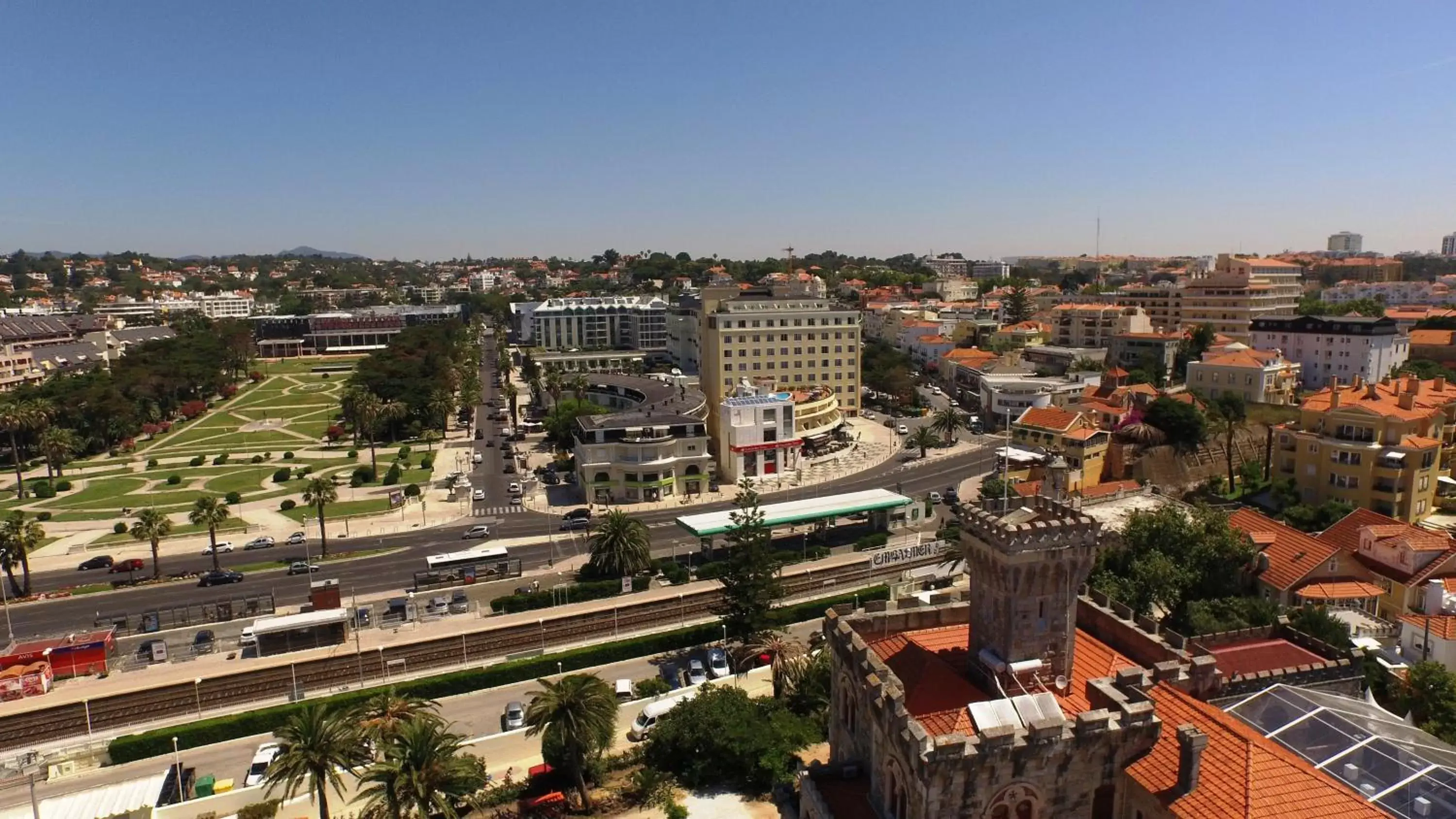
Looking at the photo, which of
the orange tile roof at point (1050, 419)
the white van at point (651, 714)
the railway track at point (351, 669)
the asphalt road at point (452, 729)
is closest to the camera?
the asphalt road at point (452, 729)

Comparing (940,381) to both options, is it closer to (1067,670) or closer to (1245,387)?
(1245,387)

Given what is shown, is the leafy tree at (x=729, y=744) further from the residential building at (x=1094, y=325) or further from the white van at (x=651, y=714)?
the residential building at (x=1094, y=325)

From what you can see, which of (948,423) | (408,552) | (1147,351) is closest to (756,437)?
(948,423)

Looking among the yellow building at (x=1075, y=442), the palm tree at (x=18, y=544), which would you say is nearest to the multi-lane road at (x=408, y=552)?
→ the palm tree at (x=18, y=544)

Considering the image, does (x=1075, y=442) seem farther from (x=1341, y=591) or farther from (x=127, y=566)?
(x=127, y=566)

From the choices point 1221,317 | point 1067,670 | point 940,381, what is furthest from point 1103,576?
point 1221,317

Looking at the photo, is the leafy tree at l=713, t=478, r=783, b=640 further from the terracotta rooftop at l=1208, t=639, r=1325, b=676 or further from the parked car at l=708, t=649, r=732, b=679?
the terracotta rooftop at l=1208, t=639, r=1325, b=676
